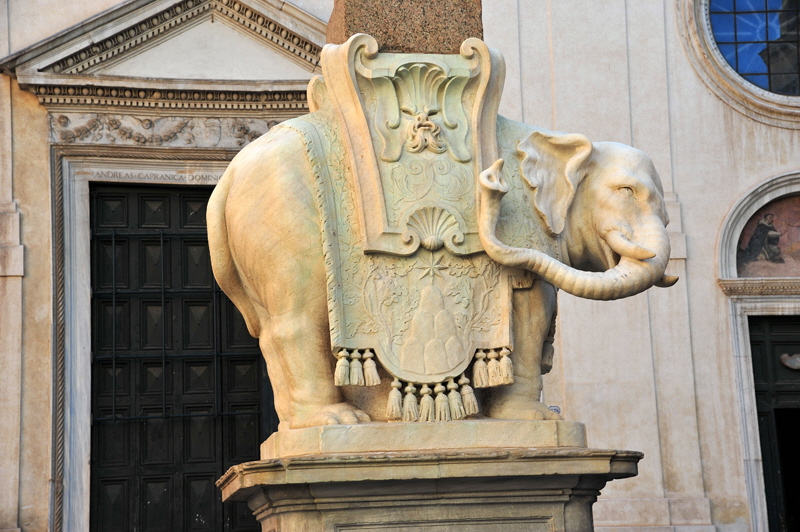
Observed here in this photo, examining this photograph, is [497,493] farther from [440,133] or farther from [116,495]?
[116,495]

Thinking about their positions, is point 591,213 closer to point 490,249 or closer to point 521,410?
point 490,249

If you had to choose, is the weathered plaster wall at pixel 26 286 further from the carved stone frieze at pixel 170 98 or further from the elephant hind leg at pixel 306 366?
the elephant hind leg at pixel 306 366

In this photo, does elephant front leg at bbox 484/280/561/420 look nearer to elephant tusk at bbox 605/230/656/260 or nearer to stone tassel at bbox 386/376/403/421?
elephant tusk at bbox 605/230/656/260

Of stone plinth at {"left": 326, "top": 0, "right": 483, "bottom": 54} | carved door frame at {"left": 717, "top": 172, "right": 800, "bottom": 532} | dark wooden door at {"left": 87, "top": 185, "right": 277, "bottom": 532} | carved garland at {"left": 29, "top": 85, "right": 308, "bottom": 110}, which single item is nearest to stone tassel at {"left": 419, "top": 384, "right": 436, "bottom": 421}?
stone plinth at {"left": 326, "top": 0, "right": 483, "bottom": 54}

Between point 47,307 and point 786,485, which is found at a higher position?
point 47,307

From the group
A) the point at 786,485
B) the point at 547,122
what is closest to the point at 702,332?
the point at 786,485

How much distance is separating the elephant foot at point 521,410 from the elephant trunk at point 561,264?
439 mm

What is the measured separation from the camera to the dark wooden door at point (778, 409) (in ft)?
38.4

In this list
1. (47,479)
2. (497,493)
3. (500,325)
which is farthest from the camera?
(47,479)

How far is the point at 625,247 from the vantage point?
13.6 feet

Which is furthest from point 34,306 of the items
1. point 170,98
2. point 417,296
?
point 417,296

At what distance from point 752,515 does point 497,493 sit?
8.39 meters

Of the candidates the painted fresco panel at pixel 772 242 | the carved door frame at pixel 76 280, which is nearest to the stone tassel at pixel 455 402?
the carved door frame at pixel 76 280

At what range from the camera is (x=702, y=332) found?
462 inches
